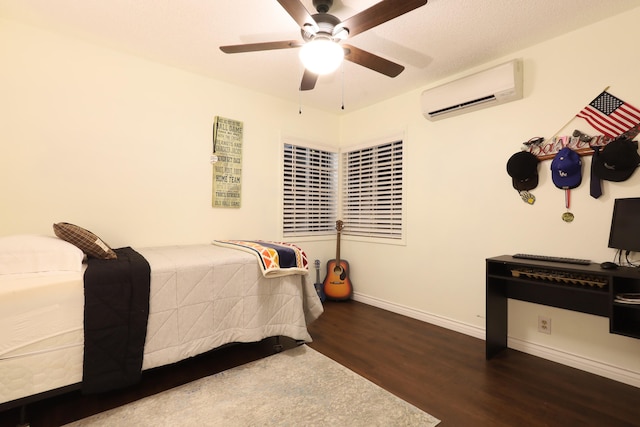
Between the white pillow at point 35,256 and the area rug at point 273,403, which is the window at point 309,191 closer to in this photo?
the area rug at point 273,403

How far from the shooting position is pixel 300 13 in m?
1.67

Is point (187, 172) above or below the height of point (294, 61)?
below

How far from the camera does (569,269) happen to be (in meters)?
1.98

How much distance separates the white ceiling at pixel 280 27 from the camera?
204 centimetres

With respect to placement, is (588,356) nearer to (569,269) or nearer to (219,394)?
(569,269)

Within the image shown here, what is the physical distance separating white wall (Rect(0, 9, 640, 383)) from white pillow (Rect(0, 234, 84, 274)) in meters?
0.84

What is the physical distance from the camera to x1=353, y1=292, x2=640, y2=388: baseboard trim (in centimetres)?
209

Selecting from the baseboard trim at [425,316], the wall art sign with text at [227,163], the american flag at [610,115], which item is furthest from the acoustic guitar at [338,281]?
the american flag at [610,115]

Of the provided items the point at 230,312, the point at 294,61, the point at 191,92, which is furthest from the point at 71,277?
the point at 294,61

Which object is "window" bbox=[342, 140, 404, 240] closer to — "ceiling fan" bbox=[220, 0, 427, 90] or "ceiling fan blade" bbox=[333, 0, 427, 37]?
"ceiling fan" bbox=[220, 0, 427, 90]

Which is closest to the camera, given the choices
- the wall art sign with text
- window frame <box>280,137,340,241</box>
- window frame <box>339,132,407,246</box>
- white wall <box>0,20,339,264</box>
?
white wall <box>0,20,339,264</box>

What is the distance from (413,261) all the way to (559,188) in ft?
4.90

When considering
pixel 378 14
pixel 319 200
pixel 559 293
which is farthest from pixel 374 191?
pixel 378 14

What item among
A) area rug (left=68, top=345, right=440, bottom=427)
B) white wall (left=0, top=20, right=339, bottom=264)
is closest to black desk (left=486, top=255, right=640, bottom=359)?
area rug (left=68, top=345, right=440, bottom=427)
